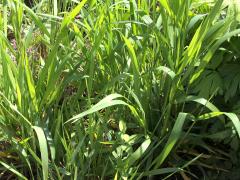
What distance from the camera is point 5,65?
1.50 metres

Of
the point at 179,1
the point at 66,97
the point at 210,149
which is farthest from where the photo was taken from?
the point at 66,97

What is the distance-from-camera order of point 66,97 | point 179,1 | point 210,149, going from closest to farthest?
point 179,1 < point 210,149 < point 66,97

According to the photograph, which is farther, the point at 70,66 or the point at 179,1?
the point at 70,66

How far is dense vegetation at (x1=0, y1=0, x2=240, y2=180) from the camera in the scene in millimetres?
1437

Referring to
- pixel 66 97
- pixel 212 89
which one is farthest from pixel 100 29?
pixel 212 89

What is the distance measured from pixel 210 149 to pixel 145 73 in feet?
1.14

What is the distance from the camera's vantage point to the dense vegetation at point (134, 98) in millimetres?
1437

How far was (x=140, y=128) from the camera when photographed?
5.21 feet

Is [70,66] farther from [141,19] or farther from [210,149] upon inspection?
[210,149]

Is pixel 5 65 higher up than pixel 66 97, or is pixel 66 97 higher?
pixel 5 65

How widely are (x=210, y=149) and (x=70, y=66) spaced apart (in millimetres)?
592

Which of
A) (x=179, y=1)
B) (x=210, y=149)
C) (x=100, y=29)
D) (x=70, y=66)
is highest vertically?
(x=179, y=1)

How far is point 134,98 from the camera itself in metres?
1.47

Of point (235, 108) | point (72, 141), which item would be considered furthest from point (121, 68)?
point (235, 108)
